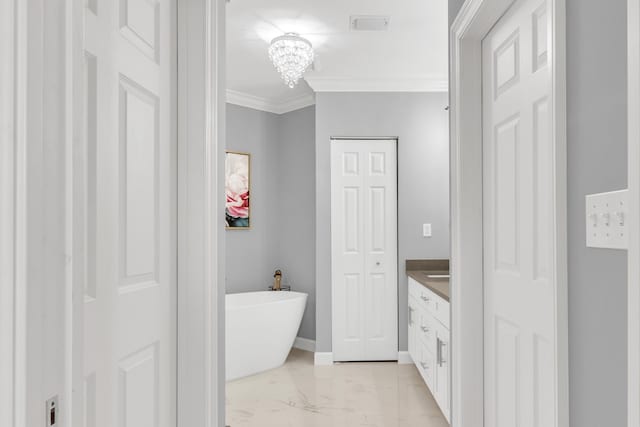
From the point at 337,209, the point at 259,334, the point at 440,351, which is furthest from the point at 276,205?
the point at 440,351

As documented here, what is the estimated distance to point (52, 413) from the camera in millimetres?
657

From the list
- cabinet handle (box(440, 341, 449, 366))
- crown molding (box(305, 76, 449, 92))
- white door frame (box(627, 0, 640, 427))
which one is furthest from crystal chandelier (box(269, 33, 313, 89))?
white door frame (box(627, 0, 640, 427))

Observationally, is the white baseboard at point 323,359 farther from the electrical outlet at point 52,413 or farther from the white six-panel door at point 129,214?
the electrical outlet at point 52,413

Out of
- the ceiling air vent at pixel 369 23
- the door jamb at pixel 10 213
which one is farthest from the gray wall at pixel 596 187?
the ceiling air vent at pixel 369 23

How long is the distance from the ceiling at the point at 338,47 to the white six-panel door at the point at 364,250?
0.61 meters

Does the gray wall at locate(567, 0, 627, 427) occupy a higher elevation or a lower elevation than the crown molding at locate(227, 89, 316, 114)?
lower

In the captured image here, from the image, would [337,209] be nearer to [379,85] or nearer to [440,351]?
[379,85]

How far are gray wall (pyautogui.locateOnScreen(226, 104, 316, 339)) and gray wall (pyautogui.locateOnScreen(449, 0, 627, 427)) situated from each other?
3.98 metres

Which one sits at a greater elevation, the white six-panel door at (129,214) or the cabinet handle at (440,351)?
the white six-panel door at (129,214)

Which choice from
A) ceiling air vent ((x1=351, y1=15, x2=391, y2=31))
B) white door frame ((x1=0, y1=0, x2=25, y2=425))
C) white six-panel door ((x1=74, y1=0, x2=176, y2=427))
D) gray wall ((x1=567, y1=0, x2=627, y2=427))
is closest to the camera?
white door frame ((x1=0, y1=0, x2=25, y2=425))

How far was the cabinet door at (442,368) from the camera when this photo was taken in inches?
108

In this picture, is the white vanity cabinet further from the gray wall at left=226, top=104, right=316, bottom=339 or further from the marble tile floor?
the gray wall at left=226, top=104, right=316, bottom=339

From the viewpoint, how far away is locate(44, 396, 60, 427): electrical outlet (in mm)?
646

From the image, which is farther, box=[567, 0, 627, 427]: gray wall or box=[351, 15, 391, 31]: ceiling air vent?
box=[351, 15, 391, 31]: ceiling air vent
